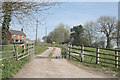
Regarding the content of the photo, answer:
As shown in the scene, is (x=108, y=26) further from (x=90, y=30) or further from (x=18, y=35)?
(x=18, y=35)

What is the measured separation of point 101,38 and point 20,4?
28187 mm

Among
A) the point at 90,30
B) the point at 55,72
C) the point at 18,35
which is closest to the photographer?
the point at 55,72

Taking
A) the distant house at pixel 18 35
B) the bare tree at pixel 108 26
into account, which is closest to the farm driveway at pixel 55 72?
the distant house at pixel 18 35

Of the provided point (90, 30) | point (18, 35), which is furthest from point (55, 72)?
point (90, 30)

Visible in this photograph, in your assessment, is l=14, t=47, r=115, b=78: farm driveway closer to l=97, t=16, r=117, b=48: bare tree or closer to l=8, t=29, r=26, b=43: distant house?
l=8, t=29, r=26, b=43: distant house

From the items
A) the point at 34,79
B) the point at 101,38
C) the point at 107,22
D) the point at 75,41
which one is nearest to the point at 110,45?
the point at 101,38

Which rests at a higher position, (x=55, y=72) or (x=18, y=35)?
(x=18, y=35)

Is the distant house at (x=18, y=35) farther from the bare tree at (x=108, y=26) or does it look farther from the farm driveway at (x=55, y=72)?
the bare tree at (x=108, y=26)

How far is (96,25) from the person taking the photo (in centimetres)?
3084

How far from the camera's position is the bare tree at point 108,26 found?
95.8 ft

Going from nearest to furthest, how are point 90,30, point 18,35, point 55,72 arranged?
point 55,72, point 18,35, point 90,30

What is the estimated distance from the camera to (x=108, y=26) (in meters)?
31.2

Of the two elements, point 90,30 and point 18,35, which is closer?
point 18,35

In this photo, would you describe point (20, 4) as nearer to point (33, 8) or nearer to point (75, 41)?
point (33, 8)
